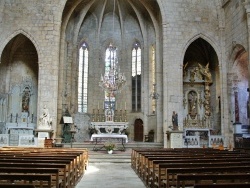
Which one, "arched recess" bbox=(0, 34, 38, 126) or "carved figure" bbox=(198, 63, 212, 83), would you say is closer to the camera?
"carved figure" bbox=(198, 63, 212, 83)

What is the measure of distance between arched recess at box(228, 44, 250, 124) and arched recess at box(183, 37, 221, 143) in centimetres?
173

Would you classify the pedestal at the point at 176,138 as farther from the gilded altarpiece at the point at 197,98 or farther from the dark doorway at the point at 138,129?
the dark doorway at the point at 138,129

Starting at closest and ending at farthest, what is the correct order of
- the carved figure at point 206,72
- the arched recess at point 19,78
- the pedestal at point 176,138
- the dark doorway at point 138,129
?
the pedestal at point 176,138 < the carved figure at point 206,72 < the arched recess at point 19,78 < the dark doorway at point 138,129

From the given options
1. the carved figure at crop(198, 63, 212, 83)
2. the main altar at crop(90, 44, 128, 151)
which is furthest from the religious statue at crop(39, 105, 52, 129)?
the carved figure at crop(198, 63, 212, 83)

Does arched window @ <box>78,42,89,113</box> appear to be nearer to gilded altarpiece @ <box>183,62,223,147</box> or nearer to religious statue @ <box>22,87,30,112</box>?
religious statue @ <box>22,87,30,112</box>

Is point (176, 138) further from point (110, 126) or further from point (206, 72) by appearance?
point (206, 72)

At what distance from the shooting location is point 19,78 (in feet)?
79.8

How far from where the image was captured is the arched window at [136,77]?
2714 centimetres

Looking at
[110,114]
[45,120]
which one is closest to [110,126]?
[110,114]

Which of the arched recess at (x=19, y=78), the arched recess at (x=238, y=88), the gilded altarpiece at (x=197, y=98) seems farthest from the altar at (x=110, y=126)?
the arched recess at (x=238, y=88)

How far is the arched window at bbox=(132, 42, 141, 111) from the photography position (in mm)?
27141

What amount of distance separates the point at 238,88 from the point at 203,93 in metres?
3.07

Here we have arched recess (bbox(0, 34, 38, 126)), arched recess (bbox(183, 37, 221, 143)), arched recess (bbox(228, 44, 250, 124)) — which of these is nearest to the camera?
arched recess (bbox(228, 44, 250, 124))

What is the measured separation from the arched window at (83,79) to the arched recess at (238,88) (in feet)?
39.3
